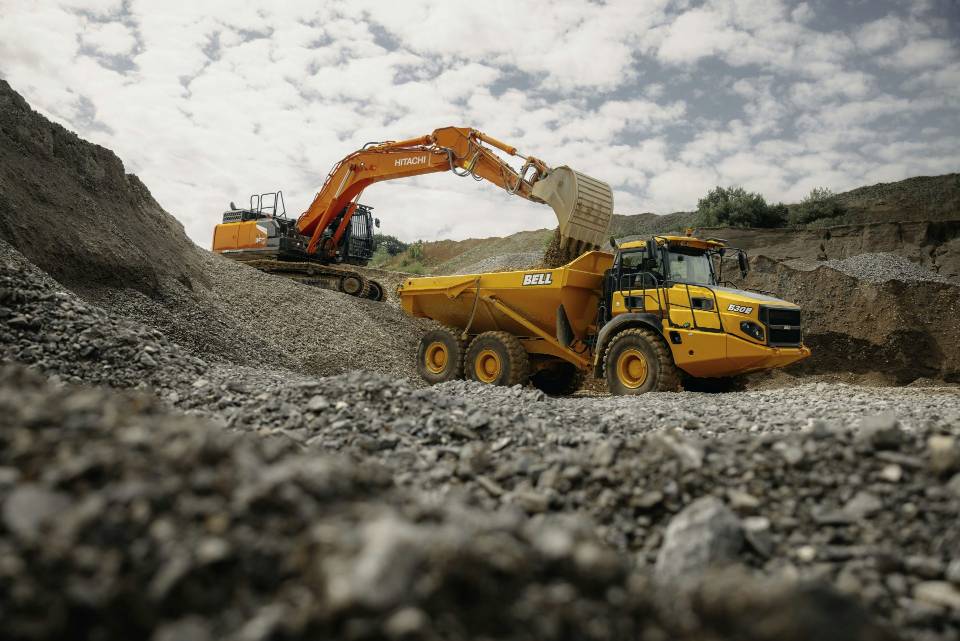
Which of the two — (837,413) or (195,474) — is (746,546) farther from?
(837,413)

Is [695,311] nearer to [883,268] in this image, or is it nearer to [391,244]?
[883,268]

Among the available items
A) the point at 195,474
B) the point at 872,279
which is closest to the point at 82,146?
the point at 195,474

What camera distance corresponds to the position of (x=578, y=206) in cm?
1053

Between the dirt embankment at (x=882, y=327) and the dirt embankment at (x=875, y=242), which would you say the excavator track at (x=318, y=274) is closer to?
the dirt embankment at (x=882, y=327)

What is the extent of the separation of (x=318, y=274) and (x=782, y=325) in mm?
11716

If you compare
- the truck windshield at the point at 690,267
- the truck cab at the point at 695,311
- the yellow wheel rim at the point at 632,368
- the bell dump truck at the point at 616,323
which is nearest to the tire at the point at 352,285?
the bell dump truck at the point at 616,323

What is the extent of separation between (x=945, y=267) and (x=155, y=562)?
1900 centimetres

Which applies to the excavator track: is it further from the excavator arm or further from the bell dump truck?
the bell dump truck

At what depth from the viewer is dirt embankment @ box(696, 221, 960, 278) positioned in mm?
16312

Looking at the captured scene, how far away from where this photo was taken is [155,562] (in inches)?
67.1

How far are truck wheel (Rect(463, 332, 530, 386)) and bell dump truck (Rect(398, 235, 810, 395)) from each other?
17mm

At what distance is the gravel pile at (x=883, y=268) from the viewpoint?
14531 millimetres

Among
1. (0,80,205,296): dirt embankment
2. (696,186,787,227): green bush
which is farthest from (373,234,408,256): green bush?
(0,80,205,296): dirt embankment

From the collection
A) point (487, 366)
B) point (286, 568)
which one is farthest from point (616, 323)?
point (286, 568)
